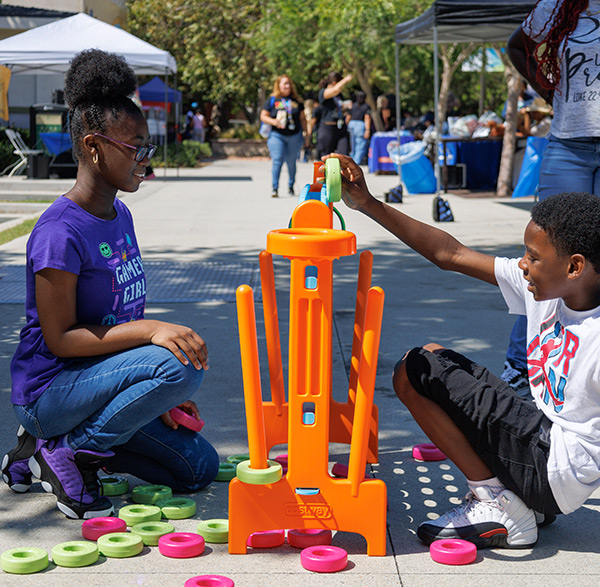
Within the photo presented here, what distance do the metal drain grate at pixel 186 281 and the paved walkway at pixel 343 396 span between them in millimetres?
46

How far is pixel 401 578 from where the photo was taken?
259cm

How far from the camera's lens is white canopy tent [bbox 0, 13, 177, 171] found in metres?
15.1

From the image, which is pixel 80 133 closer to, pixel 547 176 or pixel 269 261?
pixel 269 261

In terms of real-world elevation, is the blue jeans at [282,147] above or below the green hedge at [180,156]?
above

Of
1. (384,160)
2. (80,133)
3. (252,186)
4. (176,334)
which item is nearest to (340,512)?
(176,334)

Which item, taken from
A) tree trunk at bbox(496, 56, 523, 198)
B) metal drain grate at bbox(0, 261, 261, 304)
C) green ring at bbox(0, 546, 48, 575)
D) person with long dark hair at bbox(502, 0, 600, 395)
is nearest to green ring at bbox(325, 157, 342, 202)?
green ring at bbox(0, 546, 48, 575)

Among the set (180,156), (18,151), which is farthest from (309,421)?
(180,156)

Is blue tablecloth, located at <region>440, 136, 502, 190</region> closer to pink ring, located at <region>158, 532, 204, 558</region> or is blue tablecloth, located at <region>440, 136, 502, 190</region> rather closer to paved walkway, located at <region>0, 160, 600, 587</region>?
paved walkway, located at <region>0, 160, 600, 587</region>

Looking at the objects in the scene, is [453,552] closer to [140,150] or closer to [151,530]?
[151,530]

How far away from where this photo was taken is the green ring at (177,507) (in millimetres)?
2988

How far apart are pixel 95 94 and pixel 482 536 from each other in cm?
185

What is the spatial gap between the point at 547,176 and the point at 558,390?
5.84 feet

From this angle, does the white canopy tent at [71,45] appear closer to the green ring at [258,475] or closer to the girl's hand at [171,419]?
the girl's hand at [171,419]

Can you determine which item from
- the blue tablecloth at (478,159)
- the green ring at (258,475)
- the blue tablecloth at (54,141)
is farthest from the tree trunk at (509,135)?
the green ring at (258,475)
